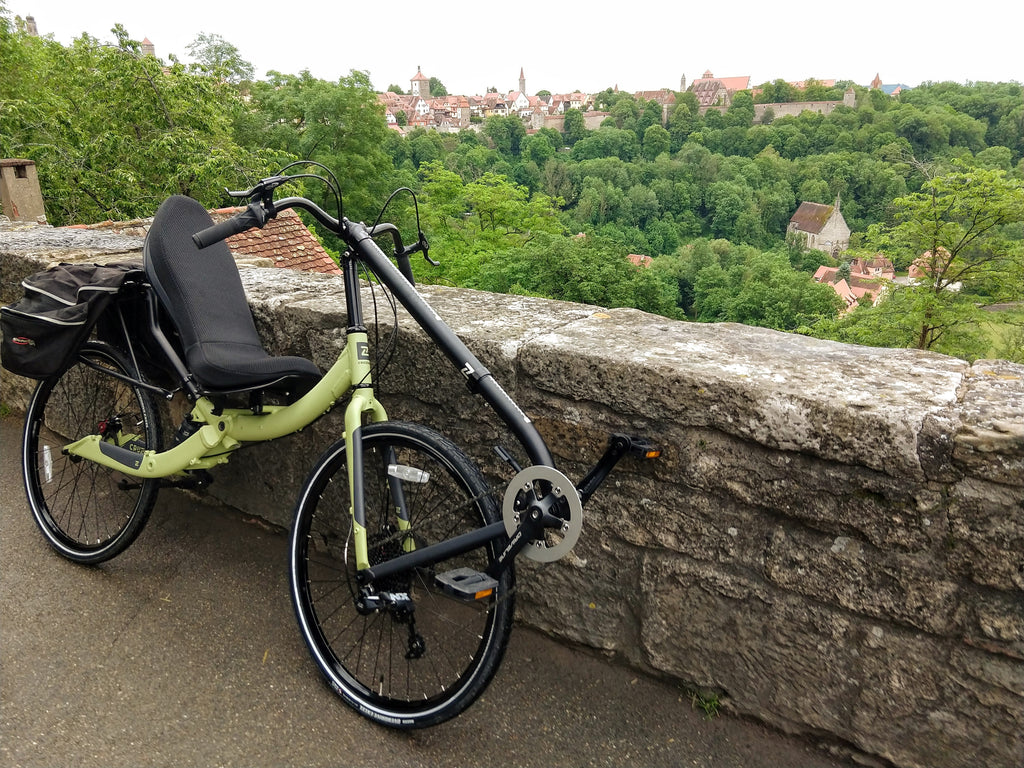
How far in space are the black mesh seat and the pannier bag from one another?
0.20m

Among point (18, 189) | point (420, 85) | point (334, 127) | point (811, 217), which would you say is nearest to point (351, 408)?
point (18, 189)

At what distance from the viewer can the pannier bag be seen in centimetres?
226

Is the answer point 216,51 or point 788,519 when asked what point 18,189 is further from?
point 216,51

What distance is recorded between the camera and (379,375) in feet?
7.52

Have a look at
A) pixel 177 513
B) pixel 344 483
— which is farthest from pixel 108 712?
pixel 177 513

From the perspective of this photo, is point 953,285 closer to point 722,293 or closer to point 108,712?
point 722,293

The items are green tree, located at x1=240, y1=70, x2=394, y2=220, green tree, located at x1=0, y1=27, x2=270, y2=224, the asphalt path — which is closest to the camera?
the asphalt path

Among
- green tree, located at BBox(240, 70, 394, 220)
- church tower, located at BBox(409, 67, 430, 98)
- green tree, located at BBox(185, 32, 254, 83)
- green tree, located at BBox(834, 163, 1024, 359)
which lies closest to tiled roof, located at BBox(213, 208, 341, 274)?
green tree, located at BBox(834, 163, 1024, 359)

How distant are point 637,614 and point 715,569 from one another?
0.93 feet

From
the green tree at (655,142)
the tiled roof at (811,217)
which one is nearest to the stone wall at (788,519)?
the tiled roof at (811,217)

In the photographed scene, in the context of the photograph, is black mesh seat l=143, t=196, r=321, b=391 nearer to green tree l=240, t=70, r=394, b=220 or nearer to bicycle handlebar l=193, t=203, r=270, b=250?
bicycle handlebar l=193, t=203, r=270, b=250

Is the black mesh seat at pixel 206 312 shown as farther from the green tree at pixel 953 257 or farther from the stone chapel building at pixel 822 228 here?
the stone chapel building at pixel 822 228

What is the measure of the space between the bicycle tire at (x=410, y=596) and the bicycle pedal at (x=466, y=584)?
37 mm

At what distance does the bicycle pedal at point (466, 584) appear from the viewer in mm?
1620
